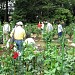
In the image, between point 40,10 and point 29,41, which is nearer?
point 29,41

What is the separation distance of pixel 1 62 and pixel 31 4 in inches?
1142

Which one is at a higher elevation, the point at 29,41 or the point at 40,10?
the point at 40,10

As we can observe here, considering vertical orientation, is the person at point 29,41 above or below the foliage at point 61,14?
below

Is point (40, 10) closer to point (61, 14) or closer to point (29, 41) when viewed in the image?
point (61, 14)

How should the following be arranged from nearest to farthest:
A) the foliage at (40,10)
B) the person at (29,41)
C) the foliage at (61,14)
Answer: the person at (29,41), the foliage at (61,14), the foliage at (40,10)

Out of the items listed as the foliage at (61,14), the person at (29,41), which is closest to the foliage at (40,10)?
the foliage at (61,14)

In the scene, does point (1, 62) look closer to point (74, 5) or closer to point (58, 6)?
point (58, 6)

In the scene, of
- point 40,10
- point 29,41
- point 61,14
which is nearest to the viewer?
point 29,41


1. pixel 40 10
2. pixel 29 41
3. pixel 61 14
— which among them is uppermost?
pixel 40 10

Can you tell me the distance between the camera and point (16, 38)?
1096 cm

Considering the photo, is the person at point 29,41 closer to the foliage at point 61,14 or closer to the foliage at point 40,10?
the foliage at point 61,14

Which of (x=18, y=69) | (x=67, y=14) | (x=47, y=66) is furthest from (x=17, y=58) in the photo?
(x=67, y=14)

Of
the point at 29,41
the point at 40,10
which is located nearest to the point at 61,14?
the point at 40,10

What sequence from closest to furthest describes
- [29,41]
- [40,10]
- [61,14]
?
[29,41], [61,14], [40,10]
